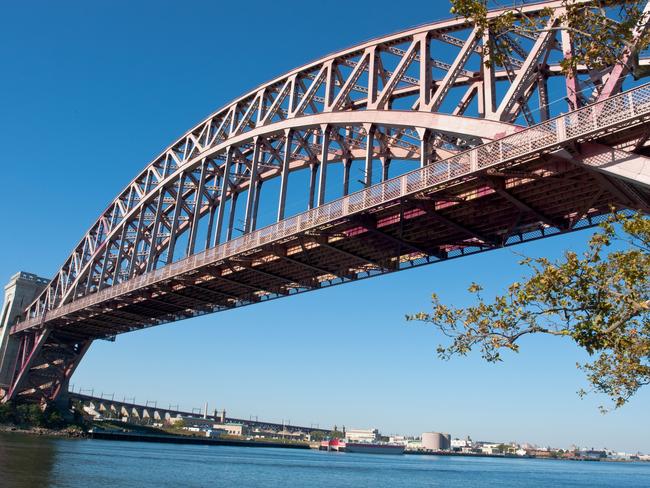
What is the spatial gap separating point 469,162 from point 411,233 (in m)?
7.75

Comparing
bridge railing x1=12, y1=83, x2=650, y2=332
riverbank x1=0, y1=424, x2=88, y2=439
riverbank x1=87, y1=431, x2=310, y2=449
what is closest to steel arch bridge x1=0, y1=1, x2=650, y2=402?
bridge railing x1=12, y1=83, x2=650, y2=332

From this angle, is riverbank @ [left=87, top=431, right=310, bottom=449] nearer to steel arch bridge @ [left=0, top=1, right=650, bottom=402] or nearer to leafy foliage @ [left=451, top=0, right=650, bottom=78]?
steel arch bridge @ [left=0, top=1, right=650, bottom=402]

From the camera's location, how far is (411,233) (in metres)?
31.8

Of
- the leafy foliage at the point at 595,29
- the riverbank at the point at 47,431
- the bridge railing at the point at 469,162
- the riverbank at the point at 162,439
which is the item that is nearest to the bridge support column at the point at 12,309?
the riverbank at the point at 47,431

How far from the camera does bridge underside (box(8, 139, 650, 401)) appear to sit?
23859mm

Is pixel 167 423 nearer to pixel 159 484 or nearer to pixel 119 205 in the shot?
pixel 119 205

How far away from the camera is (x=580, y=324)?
11.7 meters

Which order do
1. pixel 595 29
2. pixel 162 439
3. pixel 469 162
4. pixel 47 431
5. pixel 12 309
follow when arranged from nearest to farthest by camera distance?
pixel 595 29
pixel 469 162
pixel 47 431
pixel 12 309
pixel 162 439

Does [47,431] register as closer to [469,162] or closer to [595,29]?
[469,162]

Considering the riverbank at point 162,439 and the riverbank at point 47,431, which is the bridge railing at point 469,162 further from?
the riverbank at point 162,439

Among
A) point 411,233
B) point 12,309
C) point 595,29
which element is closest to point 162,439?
point 12,309

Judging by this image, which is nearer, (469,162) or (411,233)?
(469,162)

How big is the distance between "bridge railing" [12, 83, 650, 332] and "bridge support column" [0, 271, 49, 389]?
5123cm

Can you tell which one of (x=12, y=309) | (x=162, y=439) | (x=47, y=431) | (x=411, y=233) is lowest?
(x=162, y=439)
